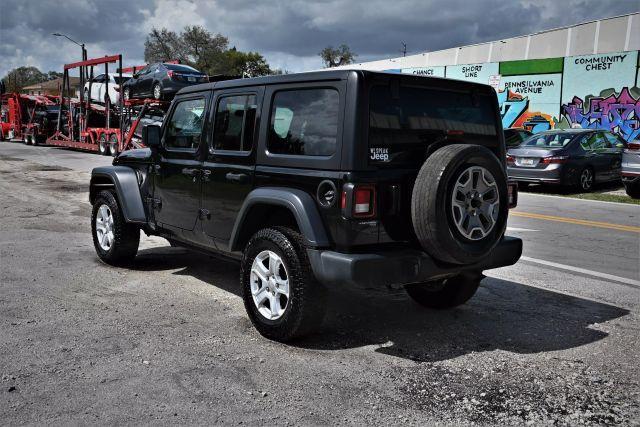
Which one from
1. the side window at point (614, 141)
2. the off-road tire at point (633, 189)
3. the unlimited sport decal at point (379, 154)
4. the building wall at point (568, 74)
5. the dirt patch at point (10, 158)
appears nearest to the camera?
the unlimited sport decal at point (379, 154)

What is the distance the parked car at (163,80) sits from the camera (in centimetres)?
2003

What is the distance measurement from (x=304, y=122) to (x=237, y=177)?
0.78m

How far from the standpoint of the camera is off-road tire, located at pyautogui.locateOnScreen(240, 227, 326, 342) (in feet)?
Answer: 13.4

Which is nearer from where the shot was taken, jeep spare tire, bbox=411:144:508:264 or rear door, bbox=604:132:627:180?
jeep spare tire, bbox=411:144:508:264

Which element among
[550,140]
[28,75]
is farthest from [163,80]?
[28,75]

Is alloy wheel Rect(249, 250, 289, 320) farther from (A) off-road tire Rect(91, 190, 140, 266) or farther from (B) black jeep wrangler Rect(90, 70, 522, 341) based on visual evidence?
Answer: (A) off-road tire Rect(91, 190, 140, 266)

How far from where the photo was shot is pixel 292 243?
13.6ft

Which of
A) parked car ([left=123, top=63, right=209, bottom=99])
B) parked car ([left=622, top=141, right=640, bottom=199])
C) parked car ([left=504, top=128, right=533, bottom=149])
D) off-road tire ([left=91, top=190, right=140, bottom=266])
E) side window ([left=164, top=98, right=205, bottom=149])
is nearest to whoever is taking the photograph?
side window ([left=164, top=98, right=205, bottom=149])

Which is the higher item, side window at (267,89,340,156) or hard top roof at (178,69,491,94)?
hard top roof at (178,69,491,94)

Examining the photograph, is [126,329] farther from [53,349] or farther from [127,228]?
[127,228]

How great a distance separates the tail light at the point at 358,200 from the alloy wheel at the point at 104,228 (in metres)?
3.49

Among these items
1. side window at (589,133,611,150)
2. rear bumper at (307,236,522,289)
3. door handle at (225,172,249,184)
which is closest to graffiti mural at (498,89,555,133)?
side window at (589,133,611,150)

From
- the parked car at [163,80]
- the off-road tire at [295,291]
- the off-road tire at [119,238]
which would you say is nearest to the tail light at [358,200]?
the off-road tire at [295,291]

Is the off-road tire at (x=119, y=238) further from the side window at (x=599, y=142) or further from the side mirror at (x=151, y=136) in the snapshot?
the side window at (x=599, y=142)
